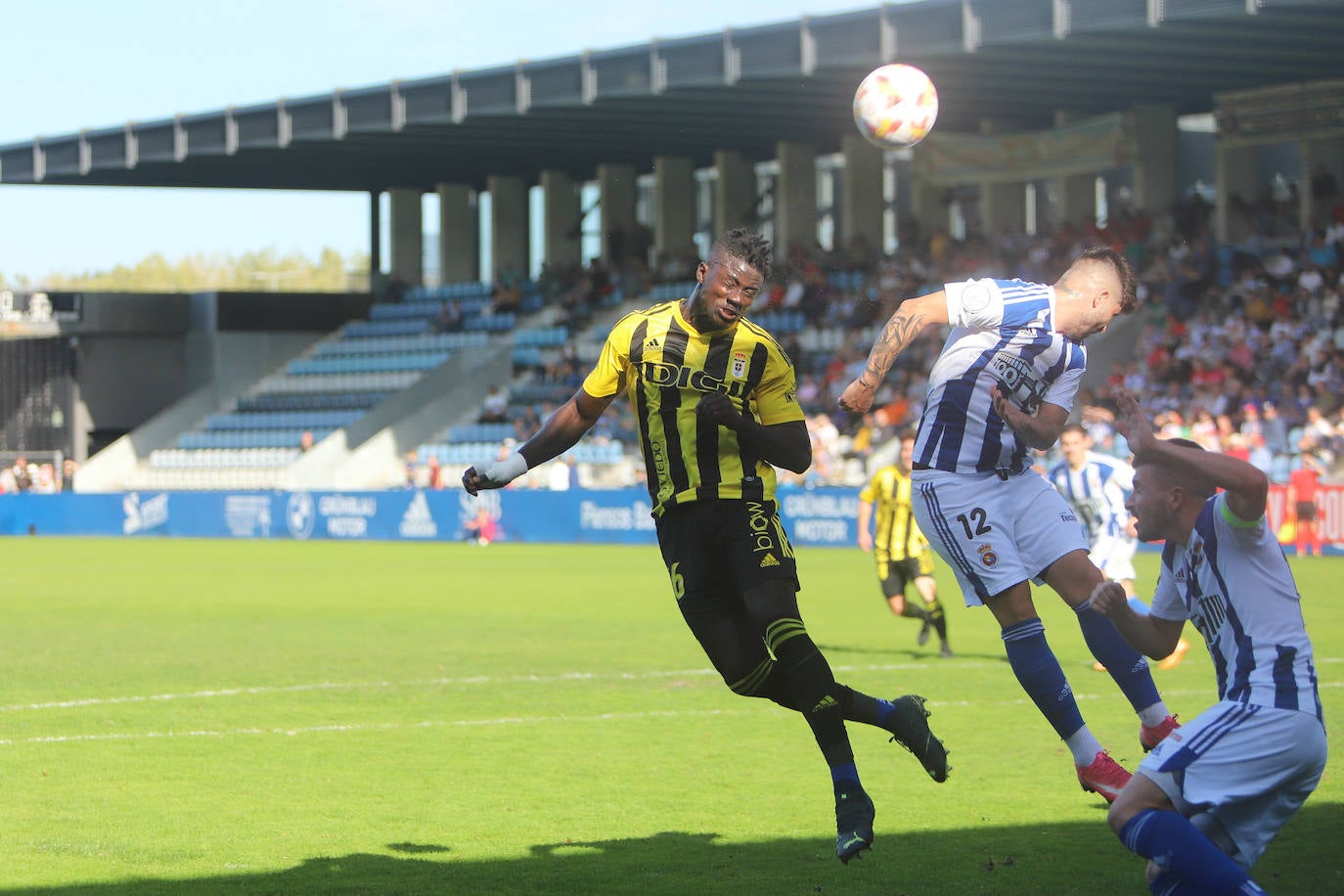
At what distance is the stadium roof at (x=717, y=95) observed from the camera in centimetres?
2908

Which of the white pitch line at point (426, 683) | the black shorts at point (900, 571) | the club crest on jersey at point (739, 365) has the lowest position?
the white pitch line at point (426, 683)

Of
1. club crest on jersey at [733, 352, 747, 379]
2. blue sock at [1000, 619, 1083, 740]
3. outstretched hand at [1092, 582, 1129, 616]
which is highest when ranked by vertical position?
club crest on jersey at [733, 352, 747, 379]

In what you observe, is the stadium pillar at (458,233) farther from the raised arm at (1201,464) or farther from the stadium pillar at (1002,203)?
the raised arm at (1201,464)

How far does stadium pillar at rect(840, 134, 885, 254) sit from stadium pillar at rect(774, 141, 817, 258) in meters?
1.01

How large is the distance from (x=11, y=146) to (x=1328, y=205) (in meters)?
35.4

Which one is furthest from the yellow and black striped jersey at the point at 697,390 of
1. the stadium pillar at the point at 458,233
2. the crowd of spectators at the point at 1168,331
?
the stadium pillar at the point at 458,233

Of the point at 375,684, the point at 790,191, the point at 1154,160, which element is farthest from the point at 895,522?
the point at 790,191

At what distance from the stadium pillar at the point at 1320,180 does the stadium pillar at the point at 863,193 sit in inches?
437

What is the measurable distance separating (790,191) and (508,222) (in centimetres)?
1202

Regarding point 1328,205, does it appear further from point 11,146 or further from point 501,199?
point 11,146

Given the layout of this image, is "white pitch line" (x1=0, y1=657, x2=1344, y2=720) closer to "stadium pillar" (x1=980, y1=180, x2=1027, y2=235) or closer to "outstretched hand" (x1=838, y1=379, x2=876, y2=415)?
"outstretched hand" (x1=838, y1=379, x2=876, y2=415)

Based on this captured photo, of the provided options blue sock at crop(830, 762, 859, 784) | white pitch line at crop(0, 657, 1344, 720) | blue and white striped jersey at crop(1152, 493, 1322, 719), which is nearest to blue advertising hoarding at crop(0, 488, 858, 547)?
white pitch line at crop(0, 657, 1344, 720)

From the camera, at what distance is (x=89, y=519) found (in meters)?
39.3

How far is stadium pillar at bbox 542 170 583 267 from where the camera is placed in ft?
160
